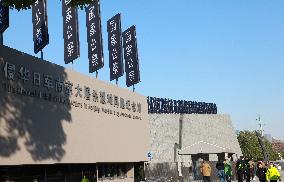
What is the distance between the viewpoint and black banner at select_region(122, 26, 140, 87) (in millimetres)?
31453

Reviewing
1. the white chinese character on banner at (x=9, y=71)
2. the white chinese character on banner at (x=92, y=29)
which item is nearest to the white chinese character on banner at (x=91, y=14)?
the white chinese character on banner at (x=92, y=29)

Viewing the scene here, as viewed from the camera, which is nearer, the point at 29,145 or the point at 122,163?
the point at 29,145

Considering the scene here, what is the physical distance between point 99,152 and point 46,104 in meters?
5.81

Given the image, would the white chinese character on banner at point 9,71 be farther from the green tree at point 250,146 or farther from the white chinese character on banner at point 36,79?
the green tree at point 250,146

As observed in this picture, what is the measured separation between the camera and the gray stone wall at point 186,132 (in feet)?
172

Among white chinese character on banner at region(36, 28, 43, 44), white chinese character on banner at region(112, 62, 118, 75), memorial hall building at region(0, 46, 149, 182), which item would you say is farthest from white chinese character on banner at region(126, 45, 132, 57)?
white chinese character on banner at region(36, 28, 43, 44)

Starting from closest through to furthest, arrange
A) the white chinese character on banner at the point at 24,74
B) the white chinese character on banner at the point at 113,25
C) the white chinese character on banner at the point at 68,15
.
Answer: the white chinese character on banner at the point at 24,74 < the white chinese character on banner at the point at 68,15 < the white chinese character on banner at the point at 113,25

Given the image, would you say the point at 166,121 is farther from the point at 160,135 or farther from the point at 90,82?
the point at 90,82

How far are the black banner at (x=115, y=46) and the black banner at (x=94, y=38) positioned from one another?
8.95 ft

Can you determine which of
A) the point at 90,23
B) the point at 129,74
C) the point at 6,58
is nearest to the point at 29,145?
the point at 6,58

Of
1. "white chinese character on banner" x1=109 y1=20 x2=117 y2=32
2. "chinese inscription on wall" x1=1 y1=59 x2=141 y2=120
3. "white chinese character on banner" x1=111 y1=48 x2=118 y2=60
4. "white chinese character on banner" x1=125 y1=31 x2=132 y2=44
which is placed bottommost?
"chinese inscription on wall" x1=1 y1=59 x2=141 y2=120

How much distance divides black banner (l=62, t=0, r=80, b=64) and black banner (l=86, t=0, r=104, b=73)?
258 centimetres

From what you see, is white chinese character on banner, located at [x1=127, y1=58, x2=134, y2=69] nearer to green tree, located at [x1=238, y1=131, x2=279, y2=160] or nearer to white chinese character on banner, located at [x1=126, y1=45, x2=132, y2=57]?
white chinese character on banner, located at [x1=126, y1=45, x2=132, y2=57]

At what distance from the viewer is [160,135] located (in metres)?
53.6
